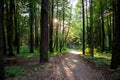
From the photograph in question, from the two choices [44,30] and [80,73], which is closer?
[80,73]

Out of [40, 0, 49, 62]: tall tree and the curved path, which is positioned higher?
[40, 0, 49, 62]: tall tree

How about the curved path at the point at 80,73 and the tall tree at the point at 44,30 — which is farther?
the tall tree at the point at 44,30

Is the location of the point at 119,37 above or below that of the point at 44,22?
below

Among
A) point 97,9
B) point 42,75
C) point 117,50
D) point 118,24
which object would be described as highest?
point 97,9

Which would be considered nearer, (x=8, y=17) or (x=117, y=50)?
(x=117, y=50)

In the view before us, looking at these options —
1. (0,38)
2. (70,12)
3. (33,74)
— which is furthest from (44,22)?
(70,12)

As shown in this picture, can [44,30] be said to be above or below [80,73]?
above

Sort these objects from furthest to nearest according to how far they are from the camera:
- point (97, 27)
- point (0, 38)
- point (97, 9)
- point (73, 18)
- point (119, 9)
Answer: point (73, 18) → point (97, 27) → point (97, 9) → point (119, 9) → point (0, 38)

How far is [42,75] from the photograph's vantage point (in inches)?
323

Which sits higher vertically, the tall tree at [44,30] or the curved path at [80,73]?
the tall tree at [44,30]

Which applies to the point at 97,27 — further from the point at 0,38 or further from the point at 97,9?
the point at 0,38

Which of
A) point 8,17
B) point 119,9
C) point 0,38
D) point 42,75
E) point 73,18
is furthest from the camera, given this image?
point 73,18

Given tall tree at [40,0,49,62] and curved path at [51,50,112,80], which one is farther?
tall tree at [40,0,49,62]

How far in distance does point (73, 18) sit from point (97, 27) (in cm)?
620
